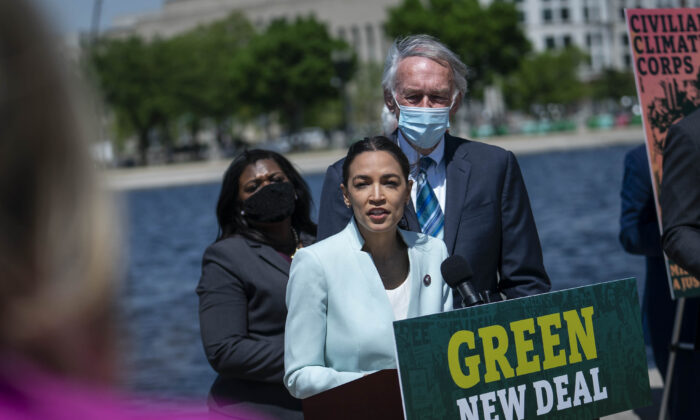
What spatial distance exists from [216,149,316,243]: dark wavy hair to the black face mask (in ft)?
0.25

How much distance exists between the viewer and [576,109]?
9900cm

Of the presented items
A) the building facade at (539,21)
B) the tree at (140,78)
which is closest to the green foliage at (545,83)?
the tree at (140,78)

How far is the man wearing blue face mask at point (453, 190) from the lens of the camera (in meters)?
3.35

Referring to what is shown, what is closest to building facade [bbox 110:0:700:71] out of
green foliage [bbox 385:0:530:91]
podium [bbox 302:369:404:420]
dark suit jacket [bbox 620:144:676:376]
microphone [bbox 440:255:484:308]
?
green foliage [bbox 385:0:530:91]

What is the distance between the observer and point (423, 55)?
3479 millimetres

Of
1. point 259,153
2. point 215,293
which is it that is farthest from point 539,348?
point 259,153

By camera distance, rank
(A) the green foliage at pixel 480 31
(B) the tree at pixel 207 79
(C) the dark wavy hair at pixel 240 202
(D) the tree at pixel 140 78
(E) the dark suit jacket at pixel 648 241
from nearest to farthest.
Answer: (C) the dark wavy hair at pixel 240 202 → (E) the dark suit jacket at pixel 648 241 → (A) the green foliage at pixel 480 31 → (D) the tree at pixel 140 78 → (B) the tree at pixel 207 79

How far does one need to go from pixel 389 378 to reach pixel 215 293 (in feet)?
4.45

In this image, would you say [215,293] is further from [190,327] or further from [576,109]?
[576,109]

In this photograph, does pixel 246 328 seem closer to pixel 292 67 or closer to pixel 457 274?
pixel 457 274

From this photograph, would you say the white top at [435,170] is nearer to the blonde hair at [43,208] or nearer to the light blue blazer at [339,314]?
the light blue blazer at [339,314]

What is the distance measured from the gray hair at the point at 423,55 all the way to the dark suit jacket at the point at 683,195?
0.79 metres

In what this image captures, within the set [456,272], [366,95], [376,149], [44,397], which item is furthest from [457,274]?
[366,95]

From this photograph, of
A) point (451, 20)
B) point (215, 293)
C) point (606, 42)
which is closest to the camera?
point (215, 293)
